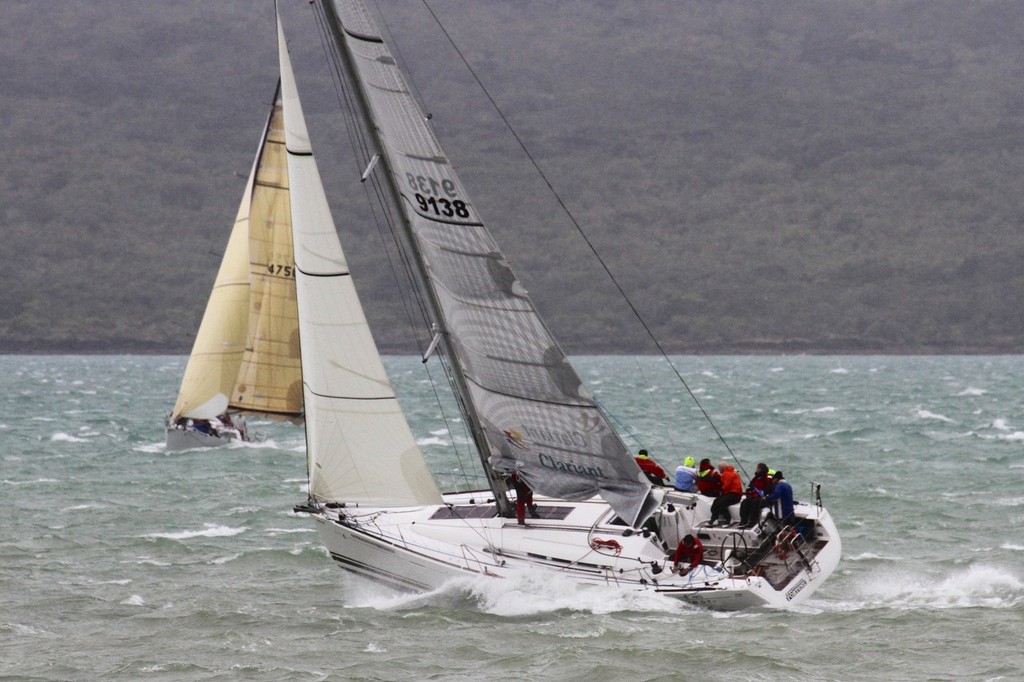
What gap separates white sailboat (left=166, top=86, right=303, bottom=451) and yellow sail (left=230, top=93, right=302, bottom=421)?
0.09ft

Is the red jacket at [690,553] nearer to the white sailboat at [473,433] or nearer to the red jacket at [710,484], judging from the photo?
the white sailboat at [473,433]

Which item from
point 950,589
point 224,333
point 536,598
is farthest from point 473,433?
point 224,333

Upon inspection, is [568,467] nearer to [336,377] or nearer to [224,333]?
[336,377]

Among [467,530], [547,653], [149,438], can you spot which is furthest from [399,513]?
[149,438]

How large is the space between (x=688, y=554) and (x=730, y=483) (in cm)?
221

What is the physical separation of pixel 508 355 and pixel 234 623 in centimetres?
555

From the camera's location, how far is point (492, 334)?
21750 millimetres

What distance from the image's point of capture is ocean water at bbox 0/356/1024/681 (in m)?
19.4

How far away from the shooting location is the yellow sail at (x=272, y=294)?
140ft

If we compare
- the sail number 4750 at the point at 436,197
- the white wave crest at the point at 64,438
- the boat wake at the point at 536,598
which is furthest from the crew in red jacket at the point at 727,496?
the white wave crest at the point at 64,438

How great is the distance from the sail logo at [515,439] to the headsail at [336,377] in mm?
1695

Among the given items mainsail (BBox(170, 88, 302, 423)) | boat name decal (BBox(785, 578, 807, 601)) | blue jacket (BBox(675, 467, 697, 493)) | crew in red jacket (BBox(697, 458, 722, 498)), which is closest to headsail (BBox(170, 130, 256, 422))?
mainsail (BBox(170, 88, 302, 423))

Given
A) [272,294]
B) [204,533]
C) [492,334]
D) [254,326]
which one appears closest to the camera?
[492,334]

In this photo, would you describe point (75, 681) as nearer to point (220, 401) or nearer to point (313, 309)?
point (313, 309)
